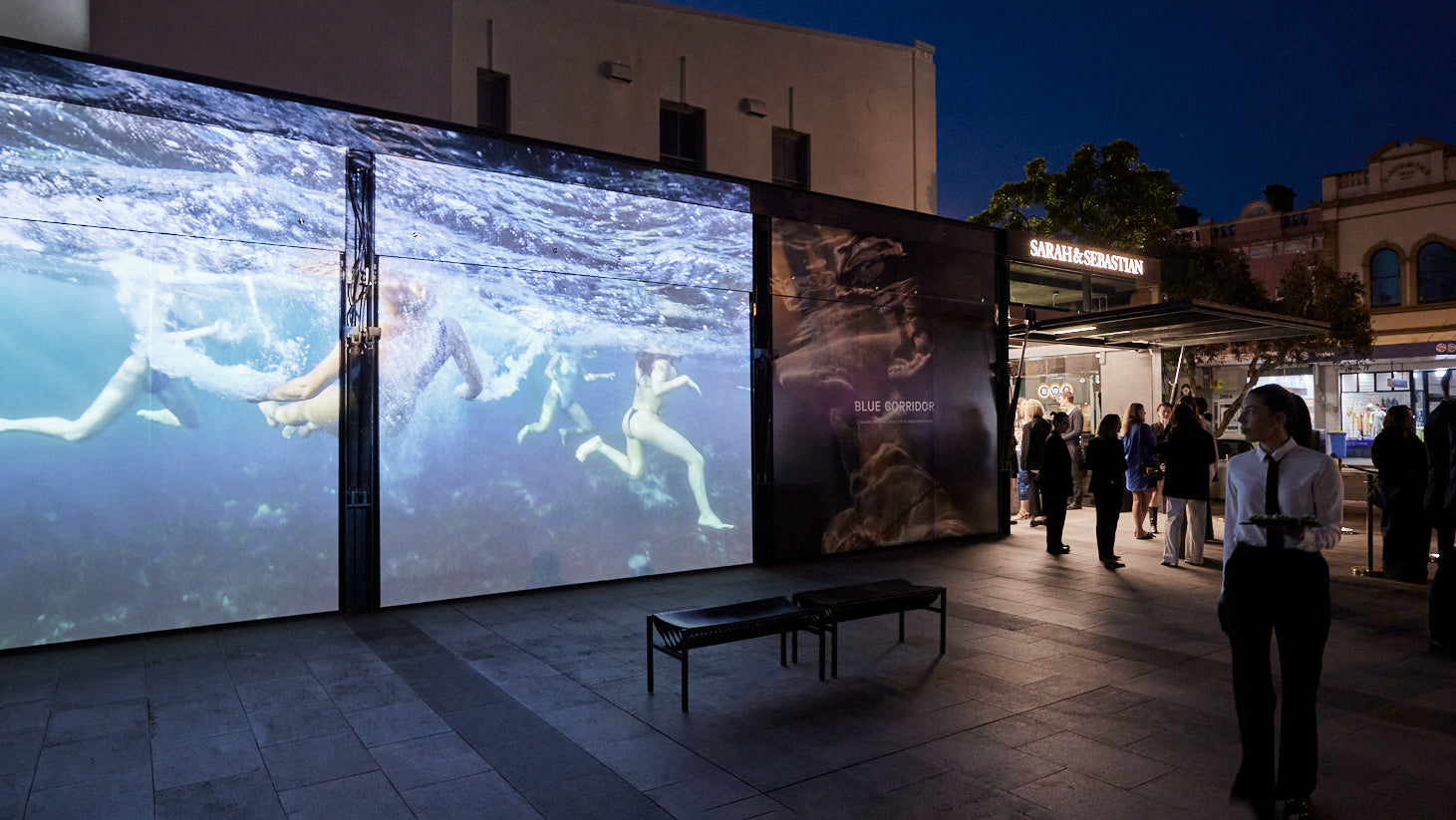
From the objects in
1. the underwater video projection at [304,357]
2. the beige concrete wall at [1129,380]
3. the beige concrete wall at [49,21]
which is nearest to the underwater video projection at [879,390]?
the underwater video projection at [304,357]

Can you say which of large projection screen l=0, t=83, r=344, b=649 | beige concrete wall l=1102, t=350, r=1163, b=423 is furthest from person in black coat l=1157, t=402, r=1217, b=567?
large projection screen l=0, t=83, r=344, b=649

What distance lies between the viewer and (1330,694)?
214 inches

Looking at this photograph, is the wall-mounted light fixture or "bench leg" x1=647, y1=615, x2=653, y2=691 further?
the wall-mounted light fixture

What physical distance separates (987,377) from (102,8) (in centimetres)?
1272

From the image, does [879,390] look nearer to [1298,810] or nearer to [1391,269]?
[1298,810]

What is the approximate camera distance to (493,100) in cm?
1402

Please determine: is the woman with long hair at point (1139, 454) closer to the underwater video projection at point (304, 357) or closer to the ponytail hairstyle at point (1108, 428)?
the ponytail hairstyle at point (1108, 428)

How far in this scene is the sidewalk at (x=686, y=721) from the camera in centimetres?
395

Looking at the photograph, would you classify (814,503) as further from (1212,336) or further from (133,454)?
(1212,336)

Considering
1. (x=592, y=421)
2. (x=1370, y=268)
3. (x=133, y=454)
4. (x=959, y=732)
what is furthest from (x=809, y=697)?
(x=1370, y=268)

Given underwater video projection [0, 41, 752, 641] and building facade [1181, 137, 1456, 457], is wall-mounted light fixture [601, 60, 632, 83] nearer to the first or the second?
underwater video projection [0, 41, 752, 641]

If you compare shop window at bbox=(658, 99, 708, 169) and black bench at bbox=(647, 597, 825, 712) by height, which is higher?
shop window at bbox=(658, 99, 708, 169)

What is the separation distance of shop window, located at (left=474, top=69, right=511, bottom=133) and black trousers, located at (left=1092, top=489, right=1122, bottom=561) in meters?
10.4

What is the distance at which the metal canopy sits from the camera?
1218 centimetres
